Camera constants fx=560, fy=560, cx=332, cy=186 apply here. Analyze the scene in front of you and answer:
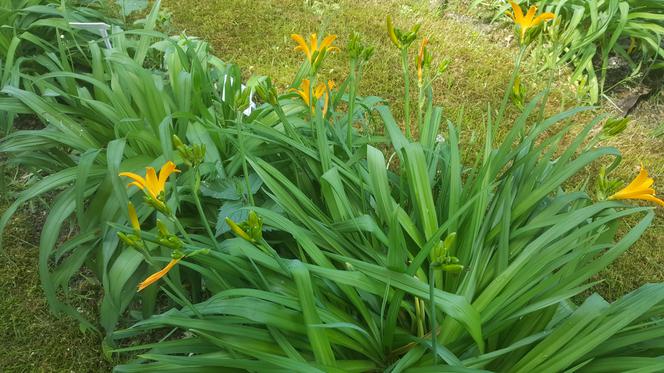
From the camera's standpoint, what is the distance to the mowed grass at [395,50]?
2.80 m

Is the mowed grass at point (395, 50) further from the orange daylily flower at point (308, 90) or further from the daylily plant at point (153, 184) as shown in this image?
the daylily plant at point (153, 184)

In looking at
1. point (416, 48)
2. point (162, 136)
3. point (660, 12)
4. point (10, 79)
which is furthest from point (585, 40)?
point (10, 79)

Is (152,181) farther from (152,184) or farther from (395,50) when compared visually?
(395,50)

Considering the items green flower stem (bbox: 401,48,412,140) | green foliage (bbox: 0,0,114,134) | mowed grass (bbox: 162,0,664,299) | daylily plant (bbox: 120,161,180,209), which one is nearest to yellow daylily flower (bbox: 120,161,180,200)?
daylily plant (bbox: 120,161,180,209)

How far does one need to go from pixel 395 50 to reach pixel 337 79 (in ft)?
1.56

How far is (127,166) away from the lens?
193 cm

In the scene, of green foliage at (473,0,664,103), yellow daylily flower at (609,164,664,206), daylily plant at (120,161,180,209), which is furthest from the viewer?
green foliage at (473,0,664,103)

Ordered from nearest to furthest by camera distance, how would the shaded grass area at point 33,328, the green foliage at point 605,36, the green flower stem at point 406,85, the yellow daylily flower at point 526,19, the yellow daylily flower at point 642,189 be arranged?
the yellow daylily flower at point 642,189 < the yellow daylily flower at point 526,19 < the green flower stem at point 406,85 < the shaded grass area at point 33,328 < the green foliage at point 605,36

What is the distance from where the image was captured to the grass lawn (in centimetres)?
188

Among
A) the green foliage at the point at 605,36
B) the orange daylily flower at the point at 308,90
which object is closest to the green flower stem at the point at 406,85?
the orange daylily flower at the point at 308,90

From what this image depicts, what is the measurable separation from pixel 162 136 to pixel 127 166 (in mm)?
363

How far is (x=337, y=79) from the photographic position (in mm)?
2955

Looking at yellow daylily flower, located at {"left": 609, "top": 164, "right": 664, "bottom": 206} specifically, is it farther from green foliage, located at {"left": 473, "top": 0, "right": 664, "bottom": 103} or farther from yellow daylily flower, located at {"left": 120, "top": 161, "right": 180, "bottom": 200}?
green foliage, located at {"left": 473, "top": 0, "right": 664, "bottom": 103}

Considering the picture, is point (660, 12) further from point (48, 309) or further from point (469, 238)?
point (48, 309)
